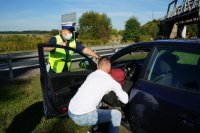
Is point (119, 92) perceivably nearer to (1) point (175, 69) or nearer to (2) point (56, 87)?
(1) point (175, 69)

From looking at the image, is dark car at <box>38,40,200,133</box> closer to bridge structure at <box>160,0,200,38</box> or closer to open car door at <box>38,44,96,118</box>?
open car door at <box>38,44,96,118</box>

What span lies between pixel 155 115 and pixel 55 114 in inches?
57.3

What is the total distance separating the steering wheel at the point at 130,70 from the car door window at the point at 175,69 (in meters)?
0.60

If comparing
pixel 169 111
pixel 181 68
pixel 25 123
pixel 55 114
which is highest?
pixel 181 68

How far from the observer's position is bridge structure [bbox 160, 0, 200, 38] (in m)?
34.0

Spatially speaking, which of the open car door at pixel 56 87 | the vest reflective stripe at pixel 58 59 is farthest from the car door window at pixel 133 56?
the vest reflective stripe at pixel 58 59

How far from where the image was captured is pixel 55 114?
15.0ft

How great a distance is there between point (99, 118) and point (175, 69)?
1174 mm

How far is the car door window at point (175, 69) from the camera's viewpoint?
3592mm

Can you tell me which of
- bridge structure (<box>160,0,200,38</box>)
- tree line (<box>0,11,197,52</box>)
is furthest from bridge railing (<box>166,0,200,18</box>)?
tree line (<box>0,11,197,52</box>)

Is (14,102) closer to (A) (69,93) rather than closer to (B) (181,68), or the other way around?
(A) (69,93)

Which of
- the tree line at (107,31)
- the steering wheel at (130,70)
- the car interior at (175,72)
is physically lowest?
the tree line at (107,31)

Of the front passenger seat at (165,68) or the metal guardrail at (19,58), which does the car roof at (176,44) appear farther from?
the metal guardrail at (19,58)

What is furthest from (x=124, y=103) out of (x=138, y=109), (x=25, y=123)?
(x=25, y=123)
